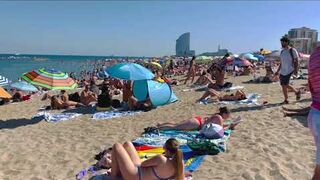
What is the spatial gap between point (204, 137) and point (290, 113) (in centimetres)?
253

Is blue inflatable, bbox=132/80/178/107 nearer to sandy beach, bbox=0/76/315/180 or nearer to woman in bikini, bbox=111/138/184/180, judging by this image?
sandy beach, bbox=0/76/315/180

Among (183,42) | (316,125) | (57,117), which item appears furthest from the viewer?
(183,42)

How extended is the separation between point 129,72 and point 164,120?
1.80 metres

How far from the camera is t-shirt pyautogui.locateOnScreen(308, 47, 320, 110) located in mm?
3330

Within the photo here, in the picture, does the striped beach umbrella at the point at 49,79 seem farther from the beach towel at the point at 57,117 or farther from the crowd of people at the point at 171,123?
the crowd of people at the point at 171,123

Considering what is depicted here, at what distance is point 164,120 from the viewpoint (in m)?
9.06

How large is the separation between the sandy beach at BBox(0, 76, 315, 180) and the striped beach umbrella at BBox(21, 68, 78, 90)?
912 millimetres

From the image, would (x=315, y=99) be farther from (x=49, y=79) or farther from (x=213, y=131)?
(x=49, y=79)

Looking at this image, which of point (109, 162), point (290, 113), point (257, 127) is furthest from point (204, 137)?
point (290, 113)

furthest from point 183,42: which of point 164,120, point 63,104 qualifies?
point 164,120

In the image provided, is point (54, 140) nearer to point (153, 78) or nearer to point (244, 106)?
point (153, 78)

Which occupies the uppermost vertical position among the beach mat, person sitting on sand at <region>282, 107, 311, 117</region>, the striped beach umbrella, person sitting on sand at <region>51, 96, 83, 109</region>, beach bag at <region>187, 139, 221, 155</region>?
the striped beach umbrella

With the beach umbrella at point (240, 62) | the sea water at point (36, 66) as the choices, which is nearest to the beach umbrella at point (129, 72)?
the beach umbrella at point (240, 62)

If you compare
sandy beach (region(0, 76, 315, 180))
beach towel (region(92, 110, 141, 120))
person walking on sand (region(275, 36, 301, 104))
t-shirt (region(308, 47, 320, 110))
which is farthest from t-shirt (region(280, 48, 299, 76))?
t-shirt (region(308, 47, 320, 110))
